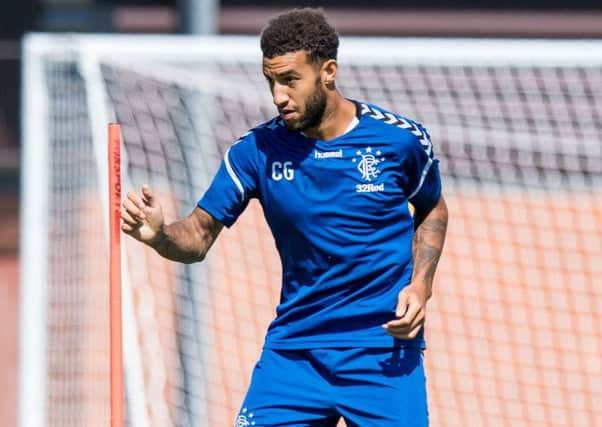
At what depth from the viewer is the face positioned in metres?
3.98

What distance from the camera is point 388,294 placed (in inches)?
159

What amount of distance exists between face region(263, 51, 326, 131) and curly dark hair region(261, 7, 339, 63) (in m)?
0.02

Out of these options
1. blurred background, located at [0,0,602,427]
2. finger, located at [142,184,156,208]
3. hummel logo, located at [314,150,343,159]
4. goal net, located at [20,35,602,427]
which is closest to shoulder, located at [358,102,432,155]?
hummel logo, located at [314,150,343,159]

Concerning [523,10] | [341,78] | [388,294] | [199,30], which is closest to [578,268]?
[341,78]

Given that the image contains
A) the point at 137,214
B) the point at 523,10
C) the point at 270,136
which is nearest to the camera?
the point at 137,214

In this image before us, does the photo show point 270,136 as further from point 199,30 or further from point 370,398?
point 199,30

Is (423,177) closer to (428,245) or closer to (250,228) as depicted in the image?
(428,245)

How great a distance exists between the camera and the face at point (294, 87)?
3980 mm

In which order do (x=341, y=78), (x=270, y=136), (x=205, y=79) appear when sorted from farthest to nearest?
(x=341, y=78)
(x=205, y=79)
(x=270, y=136)

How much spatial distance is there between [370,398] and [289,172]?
67 centimetres

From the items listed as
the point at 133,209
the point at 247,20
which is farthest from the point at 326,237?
the point at 247,20

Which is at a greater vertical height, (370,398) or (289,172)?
(289,172)

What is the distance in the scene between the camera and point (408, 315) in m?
3.85

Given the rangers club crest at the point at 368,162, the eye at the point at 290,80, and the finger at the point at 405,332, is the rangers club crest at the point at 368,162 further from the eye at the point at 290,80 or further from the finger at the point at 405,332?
the finger at the point at 405,332
